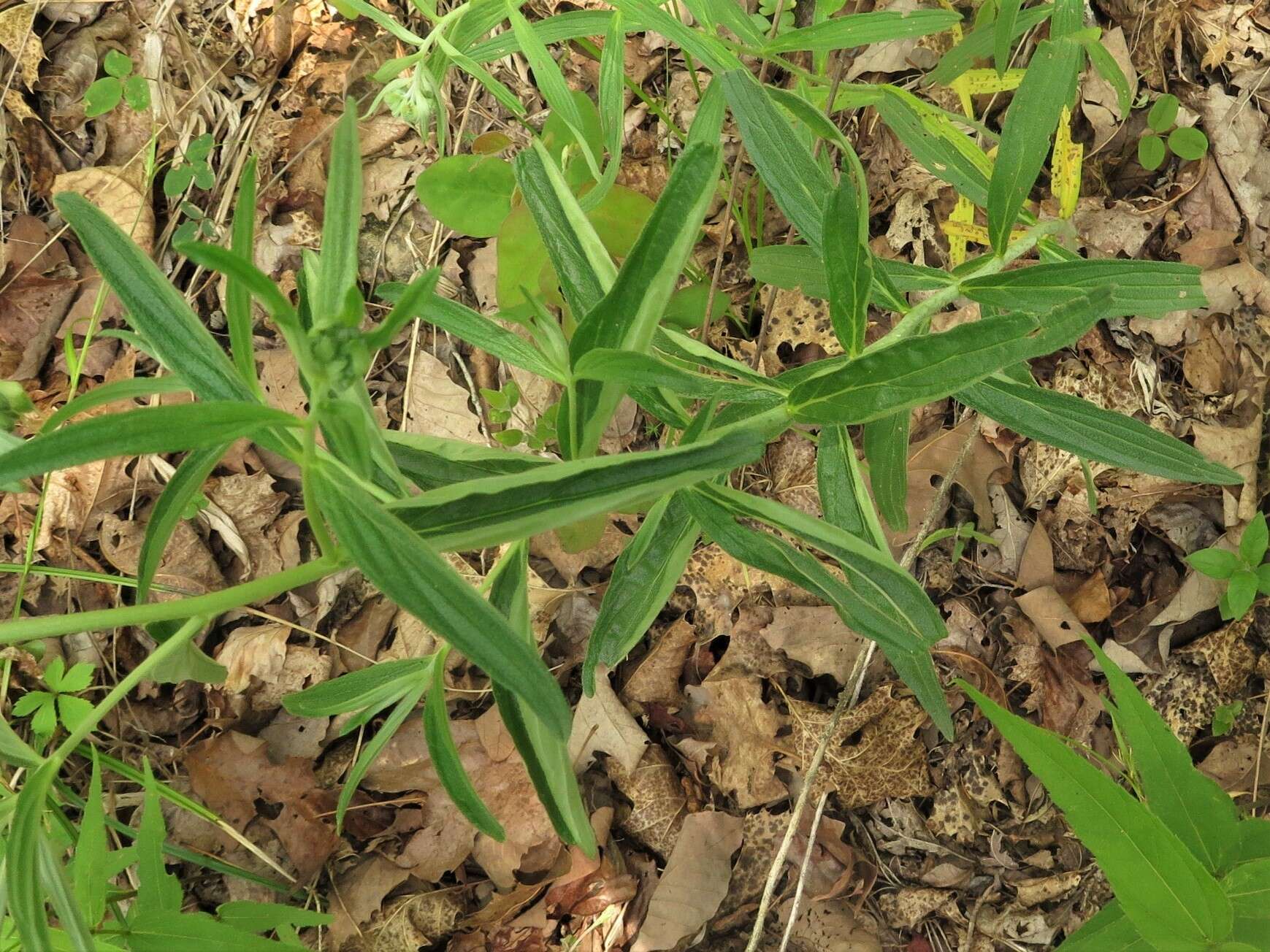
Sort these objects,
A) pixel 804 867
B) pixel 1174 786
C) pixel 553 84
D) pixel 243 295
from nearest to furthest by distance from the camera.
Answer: pixel 243 295, pixel 1174 786, pixel 553 84, pixel 804 867

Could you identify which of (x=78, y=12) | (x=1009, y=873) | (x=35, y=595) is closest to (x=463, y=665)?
(x=35, y=595)

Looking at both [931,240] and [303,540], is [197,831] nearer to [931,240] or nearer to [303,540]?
[303,540]

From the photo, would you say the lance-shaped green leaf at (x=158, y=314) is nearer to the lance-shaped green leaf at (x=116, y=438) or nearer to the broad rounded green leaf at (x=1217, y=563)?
the lance-shaped green leaf at (x=116, y=438)

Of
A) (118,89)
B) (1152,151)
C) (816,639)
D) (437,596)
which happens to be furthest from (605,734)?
(118,89)

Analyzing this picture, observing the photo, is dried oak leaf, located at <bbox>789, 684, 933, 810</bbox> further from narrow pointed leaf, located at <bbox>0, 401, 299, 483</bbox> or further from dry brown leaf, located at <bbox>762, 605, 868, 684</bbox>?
narrow pointed leaf, located at <bbox>0, 401, 299, 483</bbox>

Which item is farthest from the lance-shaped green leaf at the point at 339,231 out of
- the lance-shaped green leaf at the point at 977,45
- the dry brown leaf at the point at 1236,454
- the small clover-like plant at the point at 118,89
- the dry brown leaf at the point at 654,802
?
the small clover-like plant at the point at 118,89

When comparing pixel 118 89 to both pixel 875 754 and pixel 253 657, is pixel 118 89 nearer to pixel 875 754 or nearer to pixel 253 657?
pixel 253 657

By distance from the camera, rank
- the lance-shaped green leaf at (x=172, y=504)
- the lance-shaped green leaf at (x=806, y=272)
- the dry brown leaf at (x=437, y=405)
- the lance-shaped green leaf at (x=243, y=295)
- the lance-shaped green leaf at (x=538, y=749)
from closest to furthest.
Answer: the lance-shaped green leaf at (x=243, y=295)
the lance-shaped green leaf at (x=172, y=504)
the lance-shaped green leaf at (x=538, y=749)
the lance-shaped green leaf at (x=806, y=272)
the dry brown leaf at (x=437, y=405)

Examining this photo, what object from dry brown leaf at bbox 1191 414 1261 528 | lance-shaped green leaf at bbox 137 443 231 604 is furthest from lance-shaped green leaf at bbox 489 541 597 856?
dry brown leaf at bbox 1191 414 1261 528
